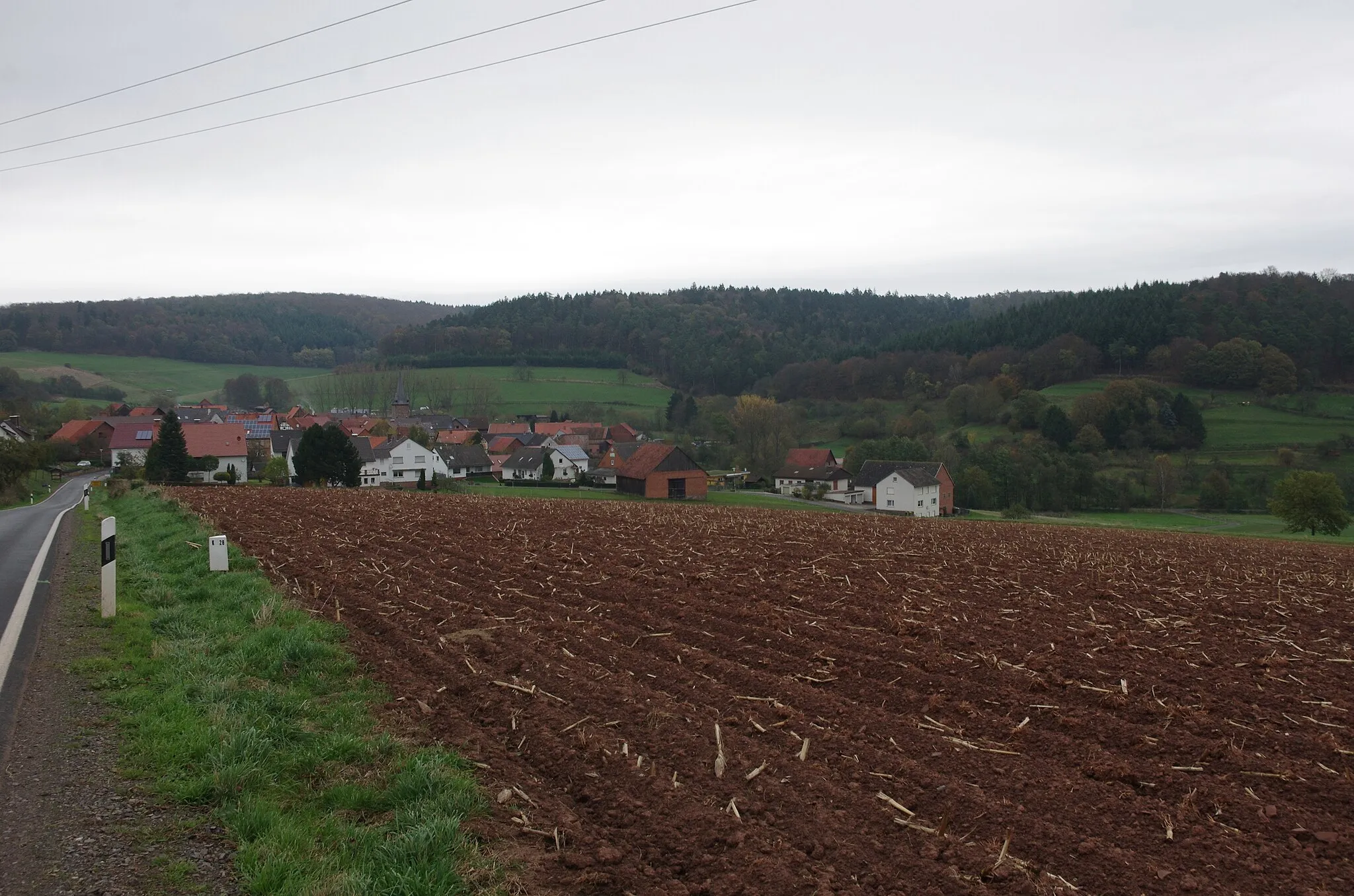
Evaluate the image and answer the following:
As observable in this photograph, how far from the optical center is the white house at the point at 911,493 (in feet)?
226

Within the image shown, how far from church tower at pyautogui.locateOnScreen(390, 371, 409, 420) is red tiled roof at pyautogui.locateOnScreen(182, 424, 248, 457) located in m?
58.0

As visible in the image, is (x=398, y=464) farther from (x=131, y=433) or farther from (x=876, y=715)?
(x=876, y=715)

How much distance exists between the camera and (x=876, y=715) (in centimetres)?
781

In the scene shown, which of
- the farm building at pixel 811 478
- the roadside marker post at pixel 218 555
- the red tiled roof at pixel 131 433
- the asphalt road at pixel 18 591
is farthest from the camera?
the red tiled roof at pixel 131 433

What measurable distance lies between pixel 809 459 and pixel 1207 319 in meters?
67.1

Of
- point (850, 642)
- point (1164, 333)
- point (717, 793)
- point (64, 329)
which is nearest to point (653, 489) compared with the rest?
point (850, 642)

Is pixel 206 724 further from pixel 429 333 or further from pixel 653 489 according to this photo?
pixel 429 333

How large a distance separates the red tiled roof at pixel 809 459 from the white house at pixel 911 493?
1198cm

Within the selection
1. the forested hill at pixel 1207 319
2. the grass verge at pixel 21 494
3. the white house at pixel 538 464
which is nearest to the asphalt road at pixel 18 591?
the grass verge at pixel 21 494

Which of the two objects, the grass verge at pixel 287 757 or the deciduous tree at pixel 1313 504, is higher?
the grass verge at pixel 287 757

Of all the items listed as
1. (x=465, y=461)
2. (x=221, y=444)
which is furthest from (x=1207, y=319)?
(x=221, y=444)

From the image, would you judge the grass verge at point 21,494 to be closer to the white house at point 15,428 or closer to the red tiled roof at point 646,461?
the white house at point 15,428

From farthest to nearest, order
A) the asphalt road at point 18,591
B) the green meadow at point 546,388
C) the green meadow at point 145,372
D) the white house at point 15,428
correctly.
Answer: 1. the green meadow at point 145,372
2. the green meadow at point 546,388
3. the white house at point 15,428
4. the asphalt road at point 18,591

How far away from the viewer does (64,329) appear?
168375 mm
